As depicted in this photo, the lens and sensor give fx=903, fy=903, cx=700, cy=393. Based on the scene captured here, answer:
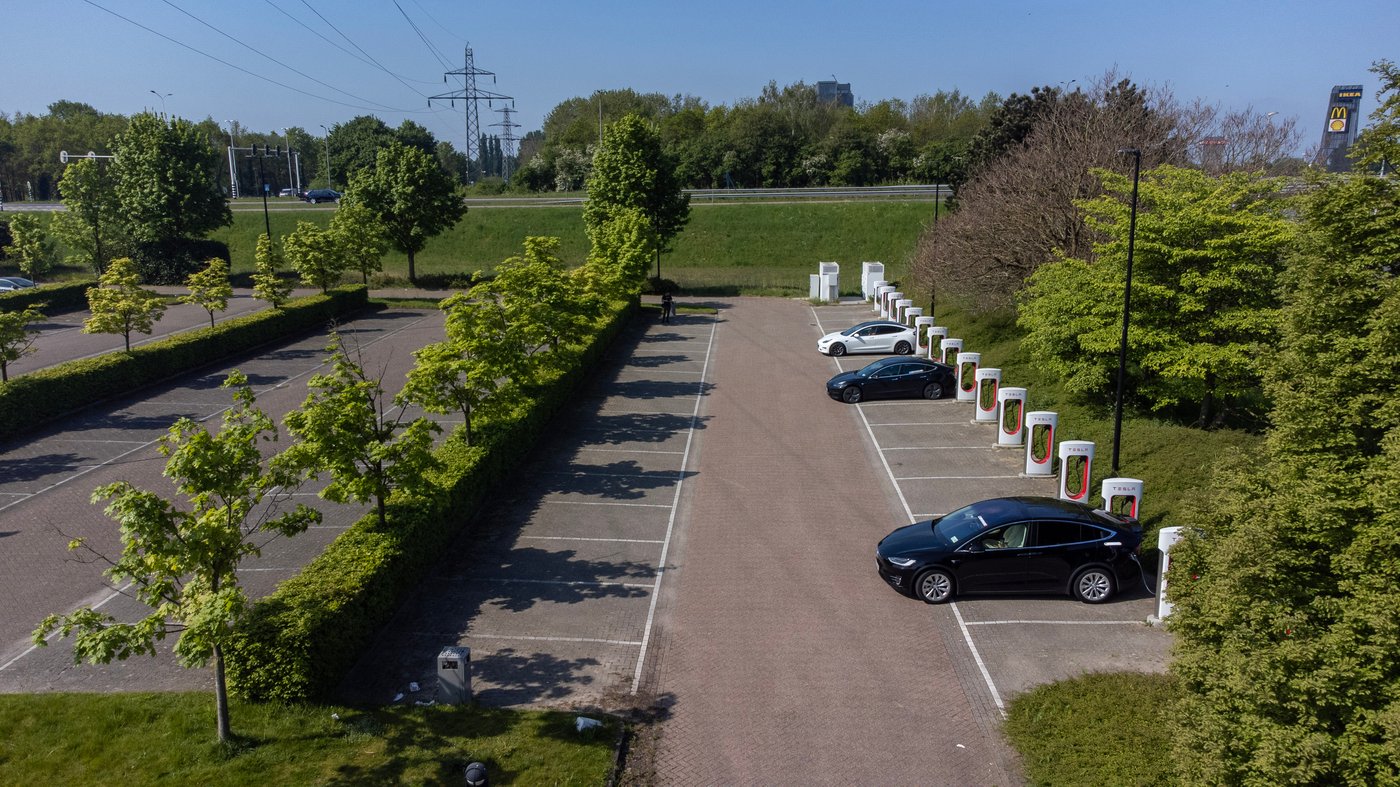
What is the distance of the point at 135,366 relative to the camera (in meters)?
26.8

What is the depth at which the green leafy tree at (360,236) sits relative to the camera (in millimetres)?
44106

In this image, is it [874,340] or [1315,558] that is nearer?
[1315,558]

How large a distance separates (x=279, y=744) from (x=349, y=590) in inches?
86.6

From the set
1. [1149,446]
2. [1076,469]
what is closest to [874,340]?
[1149,446]

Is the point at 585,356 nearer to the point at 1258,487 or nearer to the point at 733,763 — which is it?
the point at 733,763

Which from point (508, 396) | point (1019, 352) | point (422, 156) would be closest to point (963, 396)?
point (1019, 352)

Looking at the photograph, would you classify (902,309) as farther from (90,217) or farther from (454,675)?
(90,217)

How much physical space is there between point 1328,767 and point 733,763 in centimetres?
548

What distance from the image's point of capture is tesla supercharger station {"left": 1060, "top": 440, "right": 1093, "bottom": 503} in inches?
685

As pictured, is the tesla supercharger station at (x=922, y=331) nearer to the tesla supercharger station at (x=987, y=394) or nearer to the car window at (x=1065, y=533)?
the tesla supercharger station at (x=987, y=394)

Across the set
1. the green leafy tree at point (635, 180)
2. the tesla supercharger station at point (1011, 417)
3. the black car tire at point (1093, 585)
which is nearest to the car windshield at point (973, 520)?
the black car tire at point (1093, 585)

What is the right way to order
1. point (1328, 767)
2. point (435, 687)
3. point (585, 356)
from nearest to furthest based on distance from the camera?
point (1328, 767), point (435, 687), point (585, 356)

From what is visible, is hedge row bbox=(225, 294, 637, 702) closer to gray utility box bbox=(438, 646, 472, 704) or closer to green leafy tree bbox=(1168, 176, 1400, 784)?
gray utility box bbox=(438, 646, 472, 704)

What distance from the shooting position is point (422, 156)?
4772cm
